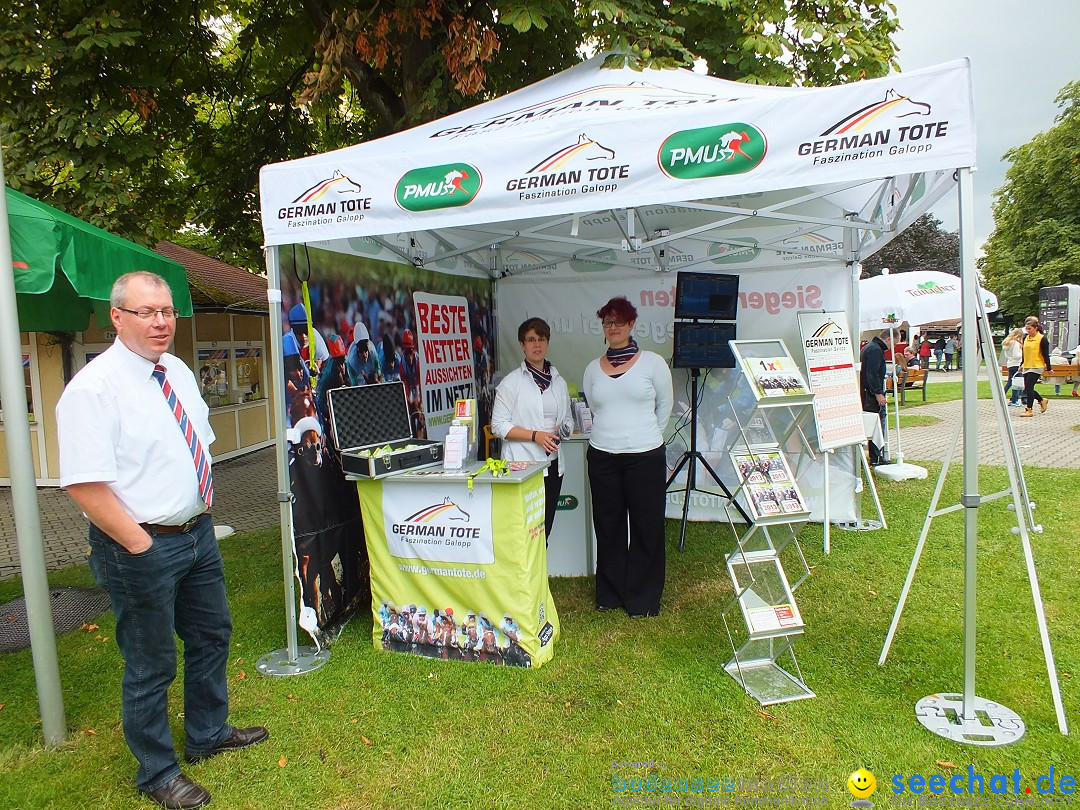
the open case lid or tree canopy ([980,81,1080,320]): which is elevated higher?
tree canopy ([980,81,1080,320])

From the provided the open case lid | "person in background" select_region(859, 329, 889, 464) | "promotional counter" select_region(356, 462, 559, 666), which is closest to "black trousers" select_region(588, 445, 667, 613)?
"promotional counter" select_region(356, 462, 559, 666)

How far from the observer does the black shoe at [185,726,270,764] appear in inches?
96.7

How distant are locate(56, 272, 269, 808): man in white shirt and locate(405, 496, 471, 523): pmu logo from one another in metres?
0.99

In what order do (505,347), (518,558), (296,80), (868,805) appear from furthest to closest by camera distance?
(296,80) → (505,347) → (518,558) → (868,805)

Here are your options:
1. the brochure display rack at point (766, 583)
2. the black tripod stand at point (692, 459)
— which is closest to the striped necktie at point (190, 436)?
the brochure display rack at point (766, 583)

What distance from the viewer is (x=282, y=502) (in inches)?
123

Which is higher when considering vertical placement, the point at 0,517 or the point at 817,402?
the point at 817,402

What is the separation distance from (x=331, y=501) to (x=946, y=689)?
301 cm

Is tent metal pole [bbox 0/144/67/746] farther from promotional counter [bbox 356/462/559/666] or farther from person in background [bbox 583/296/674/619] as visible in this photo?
person in background [bbox 583/296/674/619]

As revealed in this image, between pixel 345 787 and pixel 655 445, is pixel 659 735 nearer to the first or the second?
pixel 345 787

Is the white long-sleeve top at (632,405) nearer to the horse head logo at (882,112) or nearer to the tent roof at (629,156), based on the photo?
the tent roof at (629,156)

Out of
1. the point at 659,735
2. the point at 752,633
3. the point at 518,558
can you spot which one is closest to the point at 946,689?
the point at 752,633

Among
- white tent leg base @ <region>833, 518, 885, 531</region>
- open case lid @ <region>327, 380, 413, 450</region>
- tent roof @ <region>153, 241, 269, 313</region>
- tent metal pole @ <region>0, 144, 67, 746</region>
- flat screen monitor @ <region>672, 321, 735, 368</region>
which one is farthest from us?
tent roof @ <region>153, 241, 269, 313</region>

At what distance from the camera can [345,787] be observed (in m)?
2.32
